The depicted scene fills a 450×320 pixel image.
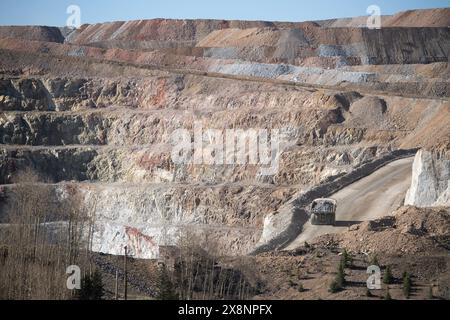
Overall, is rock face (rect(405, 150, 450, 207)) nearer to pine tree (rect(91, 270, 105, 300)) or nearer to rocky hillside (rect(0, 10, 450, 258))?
rocky hillside (rect(0, 10, 450, 258))

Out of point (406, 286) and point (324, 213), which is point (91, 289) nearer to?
point (406, 286)

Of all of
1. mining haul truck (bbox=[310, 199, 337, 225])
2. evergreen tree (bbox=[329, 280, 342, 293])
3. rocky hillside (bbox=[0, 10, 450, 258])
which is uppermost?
rocky hillside (bbox=[0, 10, 450, 258])

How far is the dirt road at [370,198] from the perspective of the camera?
50278 millimetres

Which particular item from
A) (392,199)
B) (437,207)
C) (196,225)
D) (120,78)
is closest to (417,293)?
(437,207)

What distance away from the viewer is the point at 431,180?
49.4 meters

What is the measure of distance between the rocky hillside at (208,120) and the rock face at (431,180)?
0.14m

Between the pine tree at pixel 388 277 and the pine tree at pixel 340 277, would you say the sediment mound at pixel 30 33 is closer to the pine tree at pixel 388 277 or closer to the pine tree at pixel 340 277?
the pine tree at pixel 340 277

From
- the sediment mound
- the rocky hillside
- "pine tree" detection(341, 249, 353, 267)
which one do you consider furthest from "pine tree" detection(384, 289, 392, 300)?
the sediment mound

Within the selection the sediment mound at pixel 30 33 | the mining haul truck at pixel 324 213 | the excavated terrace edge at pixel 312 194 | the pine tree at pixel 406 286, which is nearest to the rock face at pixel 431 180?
the mining haul truck at pixel 324 213

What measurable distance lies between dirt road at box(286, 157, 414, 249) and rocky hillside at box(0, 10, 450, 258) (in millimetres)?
2391

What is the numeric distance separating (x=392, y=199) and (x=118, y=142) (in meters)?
37.5

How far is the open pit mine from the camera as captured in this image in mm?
48719

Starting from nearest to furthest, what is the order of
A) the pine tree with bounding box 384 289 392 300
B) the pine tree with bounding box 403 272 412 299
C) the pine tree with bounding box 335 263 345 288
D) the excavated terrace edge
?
1. the pine tree with bounding box 384 289 392 300
2. the pine tree with bounding box 403 272 412 299
3. the pine tree with bounding box 335 263 345 288
4. the excavated terrace edge

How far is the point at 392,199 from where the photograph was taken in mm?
53844
